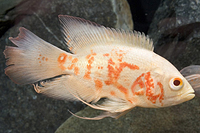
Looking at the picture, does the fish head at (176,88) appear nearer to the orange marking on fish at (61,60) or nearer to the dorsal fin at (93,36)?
the dorsal fin at (93,36)

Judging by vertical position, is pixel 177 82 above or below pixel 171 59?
above

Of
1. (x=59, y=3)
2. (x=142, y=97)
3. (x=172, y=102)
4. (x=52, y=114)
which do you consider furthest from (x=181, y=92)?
(x=52, y=114)

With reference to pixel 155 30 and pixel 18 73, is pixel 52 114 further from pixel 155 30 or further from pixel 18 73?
pixel 155 30

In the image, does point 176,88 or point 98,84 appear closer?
point 176,88

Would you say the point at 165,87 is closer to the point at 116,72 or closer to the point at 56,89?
the point at 116,72

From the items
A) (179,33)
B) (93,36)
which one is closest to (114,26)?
(179,33)

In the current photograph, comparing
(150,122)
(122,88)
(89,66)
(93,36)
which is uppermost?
(93,36)

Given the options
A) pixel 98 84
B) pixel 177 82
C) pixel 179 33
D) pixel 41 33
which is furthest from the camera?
pixel 41 33
